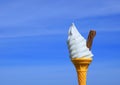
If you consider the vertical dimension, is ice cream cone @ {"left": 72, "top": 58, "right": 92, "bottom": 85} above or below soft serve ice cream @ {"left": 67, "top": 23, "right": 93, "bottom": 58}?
below

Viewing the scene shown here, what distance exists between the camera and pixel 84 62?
3816cm

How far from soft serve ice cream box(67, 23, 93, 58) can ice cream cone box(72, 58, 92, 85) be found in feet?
0.89

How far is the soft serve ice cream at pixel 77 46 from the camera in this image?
3806 centimetres

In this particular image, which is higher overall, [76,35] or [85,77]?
[76,35]

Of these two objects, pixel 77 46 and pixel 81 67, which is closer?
pixel 77 46

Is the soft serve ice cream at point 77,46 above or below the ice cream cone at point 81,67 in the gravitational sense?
above

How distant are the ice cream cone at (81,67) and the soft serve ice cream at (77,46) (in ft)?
0.89

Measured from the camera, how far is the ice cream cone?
38125 millimetres

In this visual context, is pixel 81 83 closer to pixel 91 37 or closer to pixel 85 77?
pixel 85 77

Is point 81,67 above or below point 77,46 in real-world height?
below

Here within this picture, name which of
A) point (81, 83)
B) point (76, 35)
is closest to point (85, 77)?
point (81, 83)

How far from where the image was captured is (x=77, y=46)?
3812 centimetres

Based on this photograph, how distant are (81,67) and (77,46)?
1476 millimetres

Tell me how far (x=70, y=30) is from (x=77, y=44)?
3.79 feet
